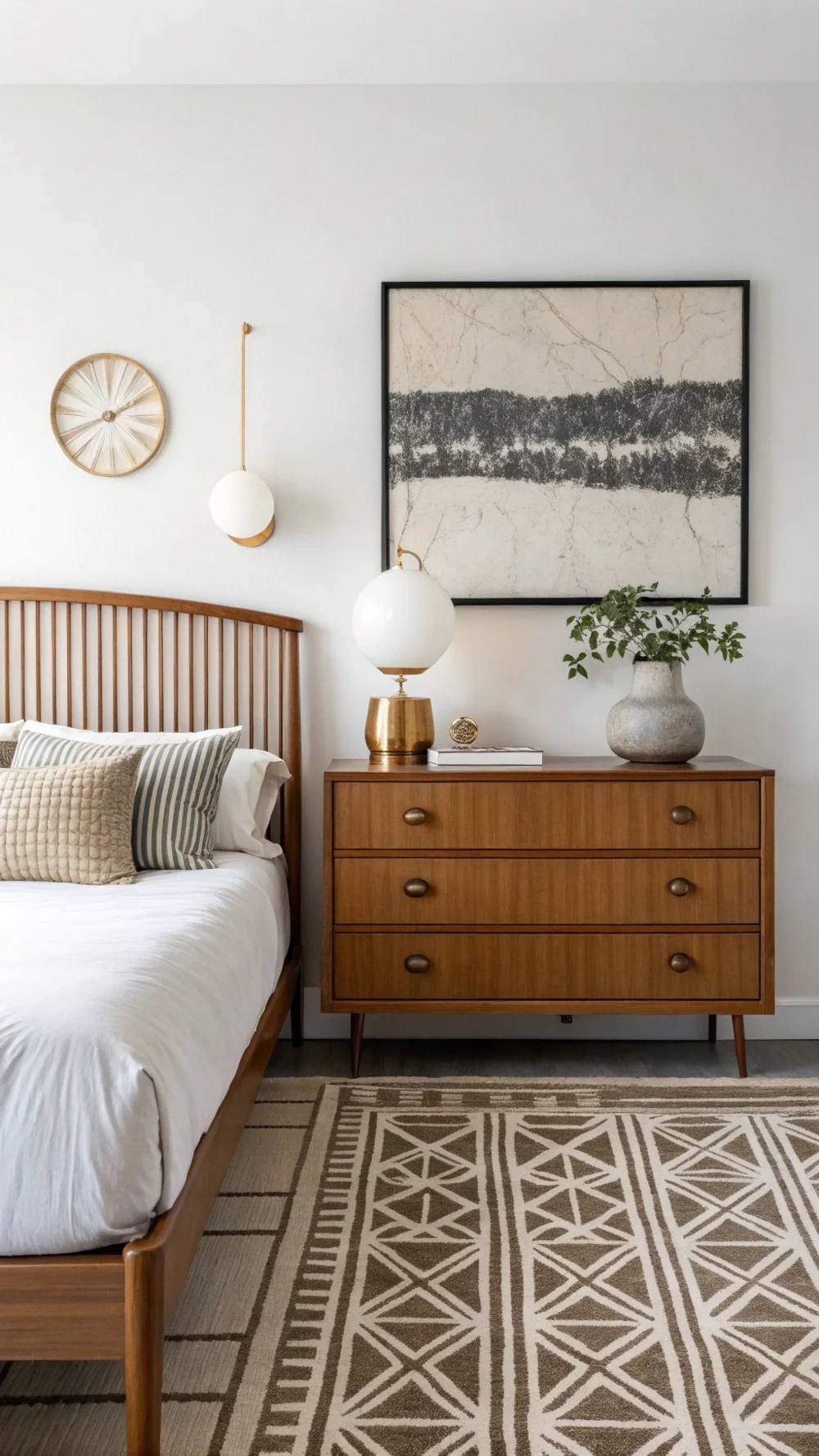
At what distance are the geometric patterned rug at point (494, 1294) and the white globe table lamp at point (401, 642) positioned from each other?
0.88 m

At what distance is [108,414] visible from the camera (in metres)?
2.91

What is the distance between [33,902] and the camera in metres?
1.97

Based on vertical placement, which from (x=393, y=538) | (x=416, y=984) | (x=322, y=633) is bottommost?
(x=416, y=984)

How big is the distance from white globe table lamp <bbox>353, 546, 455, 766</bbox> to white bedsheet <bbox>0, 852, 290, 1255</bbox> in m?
0.94

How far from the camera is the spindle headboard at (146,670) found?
9.58 feet

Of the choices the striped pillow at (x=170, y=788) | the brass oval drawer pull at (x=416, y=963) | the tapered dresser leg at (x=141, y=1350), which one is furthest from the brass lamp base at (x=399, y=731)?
the tapered dresser leg at (x=141, y=1350)

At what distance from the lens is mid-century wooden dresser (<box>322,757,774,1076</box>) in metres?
2.55

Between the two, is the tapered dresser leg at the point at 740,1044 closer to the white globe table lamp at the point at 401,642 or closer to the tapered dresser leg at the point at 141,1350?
the white globe table lamp at the point at 401,642

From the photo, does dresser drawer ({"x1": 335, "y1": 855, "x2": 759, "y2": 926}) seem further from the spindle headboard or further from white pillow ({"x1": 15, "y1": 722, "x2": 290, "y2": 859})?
the spindle headboard

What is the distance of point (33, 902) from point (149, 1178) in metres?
0.81

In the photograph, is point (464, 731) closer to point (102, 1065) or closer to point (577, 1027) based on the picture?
point (577, 1027)

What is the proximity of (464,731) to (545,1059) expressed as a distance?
2.90ft

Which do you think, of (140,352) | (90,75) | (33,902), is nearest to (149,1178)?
(33,902)

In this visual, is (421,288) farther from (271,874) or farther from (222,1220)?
(222,1220)
